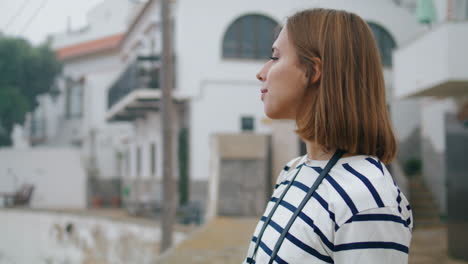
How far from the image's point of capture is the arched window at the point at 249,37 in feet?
48.5

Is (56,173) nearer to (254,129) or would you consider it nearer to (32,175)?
(32,175)

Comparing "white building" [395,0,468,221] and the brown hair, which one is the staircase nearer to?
"white building" [395,0,468,221]

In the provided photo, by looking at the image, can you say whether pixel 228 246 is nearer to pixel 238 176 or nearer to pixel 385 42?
pixel 238 176

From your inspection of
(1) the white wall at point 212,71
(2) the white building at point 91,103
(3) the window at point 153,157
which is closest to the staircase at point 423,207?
(1) the white wall at point 212,71

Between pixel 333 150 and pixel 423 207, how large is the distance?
10.6 m

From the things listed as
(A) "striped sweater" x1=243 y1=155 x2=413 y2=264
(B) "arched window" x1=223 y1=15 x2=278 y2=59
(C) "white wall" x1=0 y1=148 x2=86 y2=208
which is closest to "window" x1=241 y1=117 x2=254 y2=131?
(B) "arched window" x1=223 y1=15 x2=278 y2=59

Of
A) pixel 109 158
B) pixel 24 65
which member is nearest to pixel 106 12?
pixel 24 65

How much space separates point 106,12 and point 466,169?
25.8 meters

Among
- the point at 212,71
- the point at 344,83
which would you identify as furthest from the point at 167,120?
the point at 344,83

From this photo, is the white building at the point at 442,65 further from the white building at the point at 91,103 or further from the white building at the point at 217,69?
the white building at the point at 91,103

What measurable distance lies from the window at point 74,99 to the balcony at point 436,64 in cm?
2055

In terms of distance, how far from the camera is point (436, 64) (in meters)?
8.45

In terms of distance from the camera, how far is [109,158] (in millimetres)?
24938

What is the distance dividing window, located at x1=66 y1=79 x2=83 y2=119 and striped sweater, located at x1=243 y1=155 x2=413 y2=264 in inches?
1070
